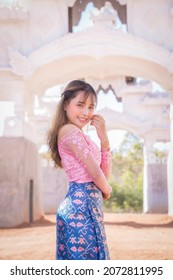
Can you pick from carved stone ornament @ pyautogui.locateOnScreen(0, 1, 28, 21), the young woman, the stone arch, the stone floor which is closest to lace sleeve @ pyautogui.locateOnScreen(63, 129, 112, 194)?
the young woman

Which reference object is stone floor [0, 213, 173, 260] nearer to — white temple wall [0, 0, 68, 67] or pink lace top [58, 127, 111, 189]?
pink lace top [58, 127, 111, 189]

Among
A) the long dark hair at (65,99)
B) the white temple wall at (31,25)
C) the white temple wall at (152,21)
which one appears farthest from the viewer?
the white temple wall at (31,25)

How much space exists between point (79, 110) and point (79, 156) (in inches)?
7.2

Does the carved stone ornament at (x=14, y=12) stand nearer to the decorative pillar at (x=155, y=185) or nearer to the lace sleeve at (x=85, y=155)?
the lace sleeve at (x=85, y=155)

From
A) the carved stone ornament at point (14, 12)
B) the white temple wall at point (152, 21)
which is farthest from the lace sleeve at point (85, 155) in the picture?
the carved stone ornament at point (14, 12)

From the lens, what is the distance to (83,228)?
1337 millimetres

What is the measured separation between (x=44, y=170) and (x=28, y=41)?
483 centimetres

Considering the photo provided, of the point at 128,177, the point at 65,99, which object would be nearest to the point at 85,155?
the point at 65,99

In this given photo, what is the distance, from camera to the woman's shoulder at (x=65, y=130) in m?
1.38

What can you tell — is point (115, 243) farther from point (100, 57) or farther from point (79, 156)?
point (100, 57)

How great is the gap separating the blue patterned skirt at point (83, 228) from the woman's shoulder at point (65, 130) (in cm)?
19
